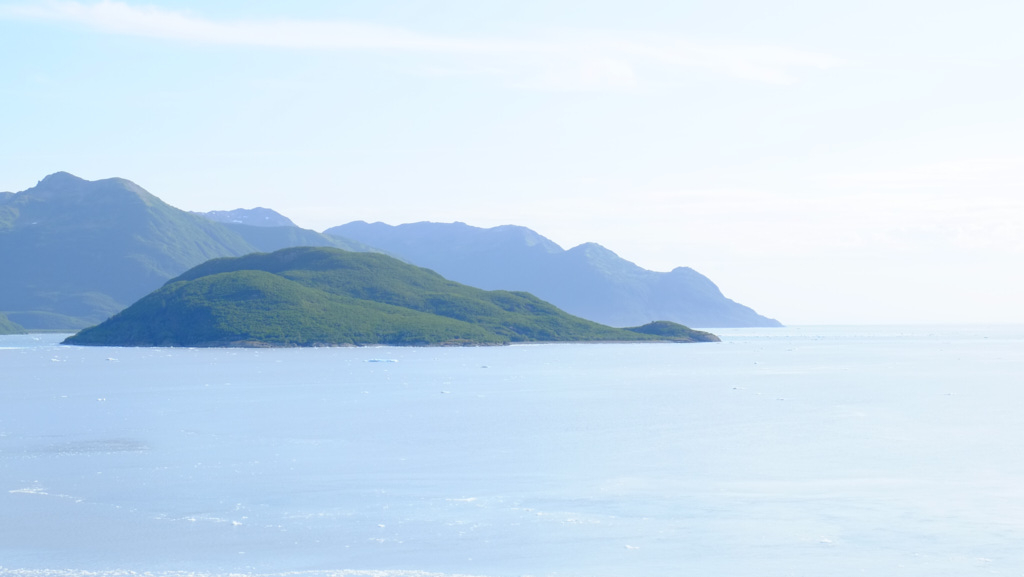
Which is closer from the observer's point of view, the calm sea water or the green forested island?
the calm sea water

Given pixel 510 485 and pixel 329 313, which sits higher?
pixel 329 313

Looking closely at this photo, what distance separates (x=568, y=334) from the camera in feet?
573

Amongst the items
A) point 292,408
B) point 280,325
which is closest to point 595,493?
point 292,408

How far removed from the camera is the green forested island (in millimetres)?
140375

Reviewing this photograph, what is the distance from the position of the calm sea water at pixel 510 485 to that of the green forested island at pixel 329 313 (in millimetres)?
90691

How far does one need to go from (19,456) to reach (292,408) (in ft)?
54.0

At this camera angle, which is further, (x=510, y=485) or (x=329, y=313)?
(x=329, y=313)

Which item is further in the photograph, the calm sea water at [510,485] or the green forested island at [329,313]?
the green forested island at [329,313]

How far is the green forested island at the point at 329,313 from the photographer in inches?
5527

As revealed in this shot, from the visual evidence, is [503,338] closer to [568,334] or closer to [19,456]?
[568,334]

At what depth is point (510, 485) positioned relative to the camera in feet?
80.1

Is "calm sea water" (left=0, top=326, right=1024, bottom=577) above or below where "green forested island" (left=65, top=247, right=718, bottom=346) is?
below

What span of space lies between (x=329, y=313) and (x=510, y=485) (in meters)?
129

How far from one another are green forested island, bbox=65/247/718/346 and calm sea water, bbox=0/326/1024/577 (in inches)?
3571
